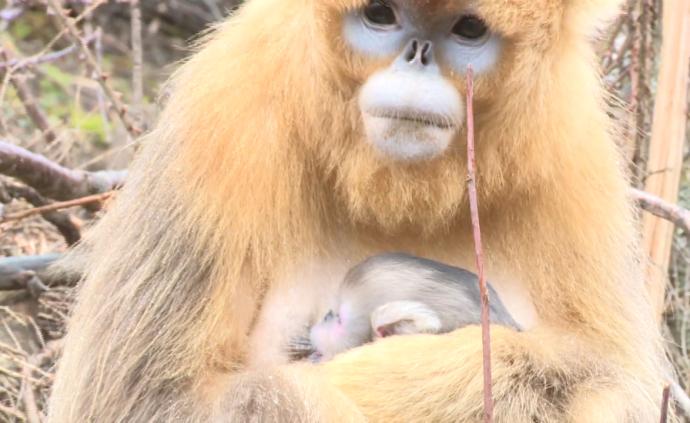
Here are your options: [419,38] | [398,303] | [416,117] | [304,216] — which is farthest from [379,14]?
[398,303]

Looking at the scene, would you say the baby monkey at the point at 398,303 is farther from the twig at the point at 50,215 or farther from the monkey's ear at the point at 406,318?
the twig at the point at 50,215

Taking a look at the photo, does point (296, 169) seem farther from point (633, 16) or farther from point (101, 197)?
point (633, 16)

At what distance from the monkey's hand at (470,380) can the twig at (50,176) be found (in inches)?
56.3

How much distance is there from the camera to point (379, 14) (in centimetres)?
313

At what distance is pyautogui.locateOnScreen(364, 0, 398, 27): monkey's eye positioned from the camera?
3.12 metres

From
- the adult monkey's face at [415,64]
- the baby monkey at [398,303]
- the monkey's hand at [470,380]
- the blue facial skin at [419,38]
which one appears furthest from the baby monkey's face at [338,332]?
the blue facial skin at [419,38]

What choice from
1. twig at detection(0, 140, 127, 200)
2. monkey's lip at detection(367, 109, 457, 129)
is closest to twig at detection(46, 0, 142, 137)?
twig at detection(0, 140, 127, 200)

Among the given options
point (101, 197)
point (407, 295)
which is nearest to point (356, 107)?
point (407, 295)

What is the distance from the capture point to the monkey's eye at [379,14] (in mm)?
3119

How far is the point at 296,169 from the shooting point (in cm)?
332

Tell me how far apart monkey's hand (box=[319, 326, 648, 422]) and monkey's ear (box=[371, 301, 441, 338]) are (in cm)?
7

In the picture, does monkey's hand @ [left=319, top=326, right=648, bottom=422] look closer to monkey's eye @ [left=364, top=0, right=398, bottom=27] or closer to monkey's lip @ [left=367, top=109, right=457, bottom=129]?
monkey's lip @ [left=367, top=109, right=457, bottom=129]

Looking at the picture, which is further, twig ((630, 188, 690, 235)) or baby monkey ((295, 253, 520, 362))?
twig ((630, 188, 690, 235))

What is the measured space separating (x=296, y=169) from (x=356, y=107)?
266 mm
